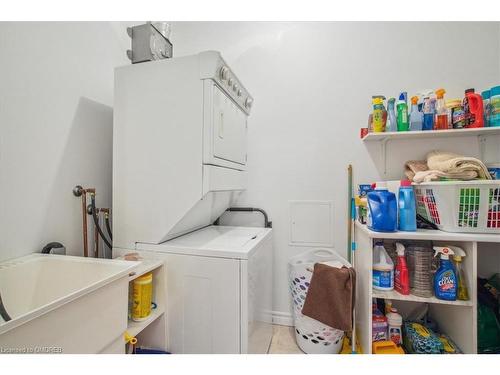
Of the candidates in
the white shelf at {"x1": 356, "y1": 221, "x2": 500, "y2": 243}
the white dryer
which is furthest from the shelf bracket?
the white dryer

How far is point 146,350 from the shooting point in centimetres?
163

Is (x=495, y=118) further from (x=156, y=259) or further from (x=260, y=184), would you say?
(x=156, y=259)

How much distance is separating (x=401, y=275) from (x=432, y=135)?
1261 mm

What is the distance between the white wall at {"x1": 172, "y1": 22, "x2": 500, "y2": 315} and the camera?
2.18m

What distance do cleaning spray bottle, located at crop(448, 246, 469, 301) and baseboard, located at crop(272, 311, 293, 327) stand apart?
4.83ft

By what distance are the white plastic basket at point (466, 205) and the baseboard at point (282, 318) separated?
164 cm

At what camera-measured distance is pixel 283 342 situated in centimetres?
224

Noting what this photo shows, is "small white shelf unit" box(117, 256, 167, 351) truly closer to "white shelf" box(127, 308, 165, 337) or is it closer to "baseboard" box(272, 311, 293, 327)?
"white shelf" box(127, 308, 165, 337)

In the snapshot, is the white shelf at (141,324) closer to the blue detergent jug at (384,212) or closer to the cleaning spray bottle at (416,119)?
the blue detergent jug at (384,212)

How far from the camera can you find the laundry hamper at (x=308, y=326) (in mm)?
1984

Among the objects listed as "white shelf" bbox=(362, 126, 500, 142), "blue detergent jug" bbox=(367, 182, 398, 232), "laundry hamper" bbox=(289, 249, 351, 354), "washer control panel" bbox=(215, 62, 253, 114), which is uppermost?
"washer control panel" bbox=(215, 62, 253, 114)

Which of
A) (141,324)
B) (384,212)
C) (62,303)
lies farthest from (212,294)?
(384,212)

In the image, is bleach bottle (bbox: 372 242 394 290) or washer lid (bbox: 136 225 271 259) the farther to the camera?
bleach bottle (bbox: 372 242 394 290)
